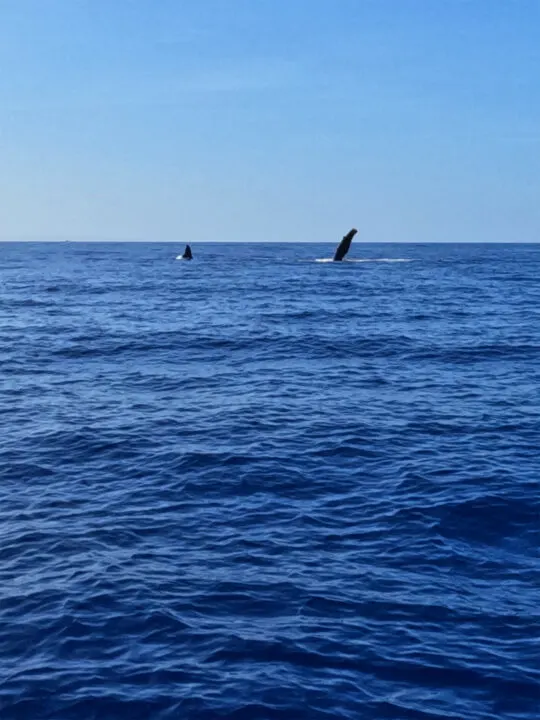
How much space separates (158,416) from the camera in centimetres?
2423

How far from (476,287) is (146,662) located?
6238 centimetres

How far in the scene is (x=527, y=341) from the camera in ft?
126

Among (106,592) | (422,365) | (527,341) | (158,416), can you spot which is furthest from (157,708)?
(527,341)

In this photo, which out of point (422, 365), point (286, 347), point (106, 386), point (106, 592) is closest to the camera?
point (106, 592)

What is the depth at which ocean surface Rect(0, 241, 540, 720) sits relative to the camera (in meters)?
10.6

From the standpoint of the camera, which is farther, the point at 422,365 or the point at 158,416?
the point at 422,365

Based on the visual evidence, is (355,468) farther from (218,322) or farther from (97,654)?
(218,322)

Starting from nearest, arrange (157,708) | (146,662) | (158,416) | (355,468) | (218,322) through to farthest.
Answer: (157,708)
(146,662)
(355,468)
(158,416)
(218,322)

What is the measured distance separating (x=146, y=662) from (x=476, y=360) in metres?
25.2

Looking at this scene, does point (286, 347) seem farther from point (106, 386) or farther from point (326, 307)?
point (326, 307)

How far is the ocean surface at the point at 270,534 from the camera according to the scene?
1058cm

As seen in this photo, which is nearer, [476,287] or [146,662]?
[146,662]

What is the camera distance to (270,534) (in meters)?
15.4

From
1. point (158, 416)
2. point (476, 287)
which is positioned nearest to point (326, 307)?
point (476, 287)
